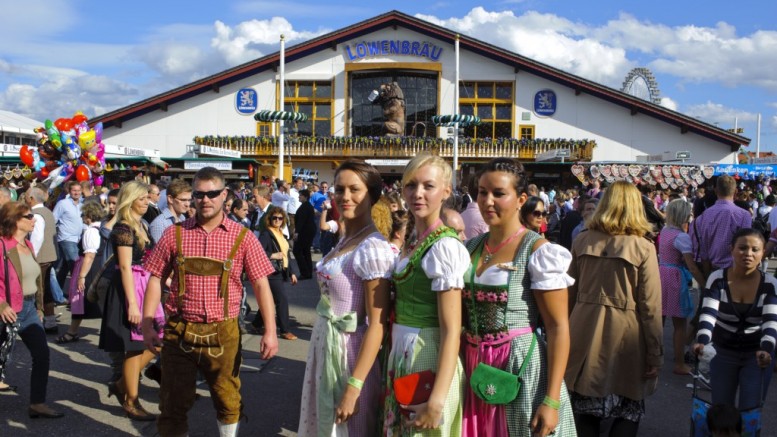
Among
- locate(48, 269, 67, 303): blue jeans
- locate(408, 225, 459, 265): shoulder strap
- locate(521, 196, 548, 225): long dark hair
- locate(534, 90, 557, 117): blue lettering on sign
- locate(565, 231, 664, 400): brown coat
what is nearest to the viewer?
locate(408, 225, 459, 265): shoulder strap

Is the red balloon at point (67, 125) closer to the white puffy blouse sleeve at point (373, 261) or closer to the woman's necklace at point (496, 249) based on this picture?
the white puffy blouse sleeve at point (373, 261)

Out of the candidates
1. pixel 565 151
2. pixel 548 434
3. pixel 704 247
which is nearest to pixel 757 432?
pixel 548 434

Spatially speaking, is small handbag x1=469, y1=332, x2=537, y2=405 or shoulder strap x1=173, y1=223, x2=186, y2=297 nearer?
small handbag x1=469, y1=332, x2=537, y2=405

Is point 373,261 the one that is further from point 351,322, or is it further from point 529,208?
point 529,208

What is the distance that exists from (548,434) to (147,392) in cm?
409

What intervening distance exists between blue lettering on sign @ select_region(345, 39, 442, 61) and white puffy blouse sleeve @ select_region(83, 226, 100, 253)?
26374 millimetres

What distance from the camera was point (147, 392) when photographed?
5.64m

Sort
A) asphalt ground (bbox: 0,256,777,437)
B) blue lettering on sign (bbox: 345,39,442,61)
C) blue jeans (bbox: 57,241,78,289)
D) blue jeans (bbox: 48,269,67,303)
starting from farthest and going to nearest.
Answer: blue lettering on sign (bbox: 345,39,442,61) < blue jeans (bbox: 57,241,78,289) < blue jeans (bbox: 48,269,67,303) < asphalt ground (bbox: 0,256,777,437)

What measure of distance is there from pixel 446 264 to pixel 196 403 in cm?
357

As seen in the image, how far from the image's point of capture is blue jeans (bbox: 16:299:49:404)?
4941 millimetres

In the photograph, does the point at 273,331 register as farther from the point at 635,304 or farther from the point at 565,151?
the point at 565,151

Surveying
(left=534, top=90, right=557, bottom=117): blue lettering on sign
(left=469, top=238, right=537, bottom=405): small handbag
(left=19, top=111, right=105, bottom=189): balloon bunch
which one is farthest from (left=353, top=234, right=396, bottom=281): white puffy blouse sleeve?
(left=534, top=90, right=557, bottom=117): blue lettering on sign

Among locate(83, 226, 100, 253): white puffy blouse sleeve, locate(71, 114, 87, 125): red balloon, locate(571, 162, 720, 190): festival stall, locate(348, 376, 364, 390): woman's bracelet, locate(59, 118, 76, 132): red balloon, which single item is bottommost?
locate(348, 376, 364, 390): woman's bracelet

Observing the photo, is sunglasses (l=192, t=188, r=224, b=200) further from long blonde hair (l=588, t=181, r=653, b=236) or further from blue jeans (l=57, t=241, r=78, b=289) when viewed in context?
blue jeans (l=57, t=241, r=78, b=289)
